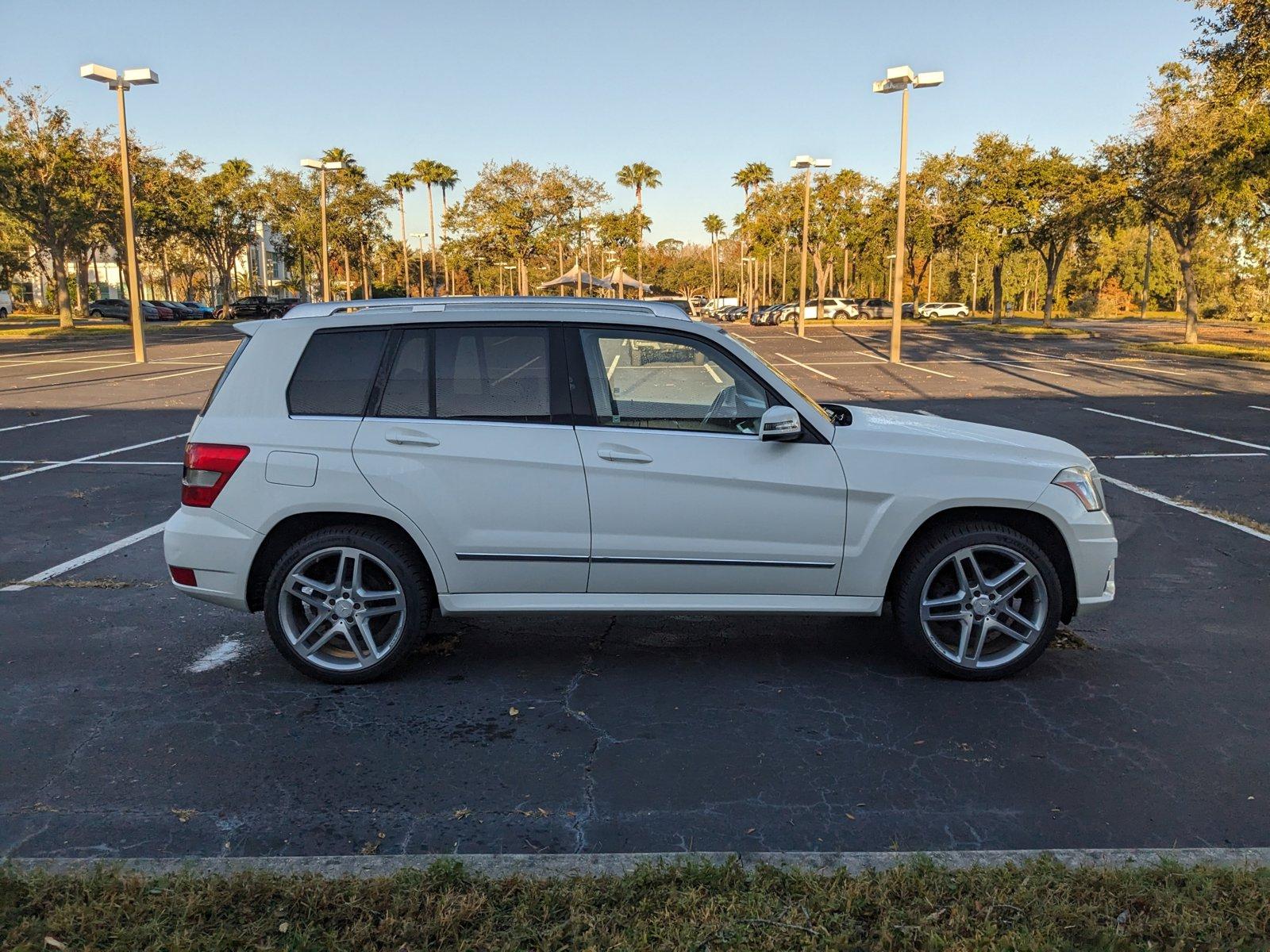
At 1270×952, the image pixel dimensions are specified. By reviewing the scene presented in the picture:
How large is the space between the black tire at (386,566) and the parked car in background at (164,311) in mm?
63195

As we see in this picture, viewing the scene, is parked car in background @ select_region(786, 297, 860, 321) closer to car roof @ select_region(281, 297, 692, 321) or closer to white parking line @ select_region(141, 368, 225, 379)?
white parking line @ select_region(141, 368, 225, 379)

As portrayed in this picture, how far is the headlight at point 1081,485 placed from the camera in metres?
4.59

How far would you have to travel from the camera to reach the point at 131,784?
3.67m

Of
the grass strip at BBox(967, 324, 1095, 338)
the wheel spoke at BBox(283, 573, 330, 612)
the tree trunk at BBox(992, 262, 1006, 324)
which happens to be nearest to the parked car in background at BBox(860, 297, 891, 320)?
the tree trunk at BBox(992, 262, 1006, 324)

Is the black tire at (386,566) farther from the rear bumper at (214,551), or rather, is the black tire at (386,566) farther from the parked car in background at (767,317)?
the parked car in background at (767,317)

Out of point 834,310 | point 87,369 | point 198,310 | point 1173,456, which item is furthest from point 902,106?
point 198,310

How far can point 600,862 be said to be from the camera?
3041 millimetres

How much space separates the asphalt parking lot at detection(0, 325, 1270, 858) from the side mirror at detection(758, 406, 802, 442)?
1233mm

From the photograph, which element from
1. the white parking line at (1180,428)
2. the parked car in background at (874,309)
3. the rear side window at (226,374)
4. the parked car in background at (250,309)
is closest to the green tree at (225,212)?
the parked car in background at (250,309)

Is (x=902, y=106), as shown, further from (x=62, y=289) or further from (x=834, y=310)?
(x=834, y=310)

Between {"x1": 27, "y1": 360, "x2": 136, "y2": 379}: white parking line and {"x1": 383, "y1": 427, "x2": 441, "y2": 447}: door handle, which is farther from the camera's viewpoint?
{"x1": 27, "y1": 360, "x2": 136, "y2": 379}: white parking line

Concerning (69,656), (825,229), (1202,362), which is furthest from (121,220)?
Result: (69,656)

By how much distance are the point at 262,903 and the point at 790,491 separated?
8.93ft

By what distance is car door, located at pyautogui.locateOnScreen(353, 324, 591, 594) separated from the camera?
175 inches
